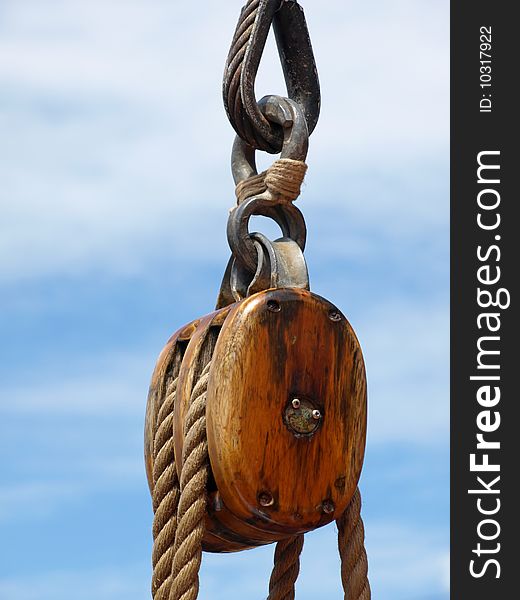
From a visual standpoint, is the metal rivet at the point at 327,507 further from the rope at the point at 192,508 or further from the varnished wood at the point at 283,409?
the rope at the point at 192,508

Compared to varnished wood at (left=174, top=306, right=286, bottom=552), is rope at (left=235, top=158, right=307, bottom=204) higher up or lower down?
higher up

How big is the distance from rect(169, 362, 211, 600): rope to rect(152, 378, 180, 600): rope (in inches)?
2.4

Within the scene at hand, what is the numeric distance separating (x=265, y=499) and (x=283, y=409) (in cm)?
14

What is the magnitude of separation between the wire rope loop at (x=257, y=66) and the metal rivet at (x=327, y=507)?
625mm

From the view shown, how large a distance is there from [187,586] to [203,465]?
186mm

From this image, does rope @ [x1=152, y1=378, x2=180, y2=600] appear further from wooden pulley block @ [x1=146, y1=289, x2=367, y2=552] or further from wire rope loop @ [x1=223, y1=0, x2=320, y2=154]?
wire rope loop @ [x1=223, y1=0, x2=320, y2=154]

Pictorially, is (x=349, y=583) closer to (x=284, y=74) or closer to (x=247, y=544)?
(x=247, y=544)

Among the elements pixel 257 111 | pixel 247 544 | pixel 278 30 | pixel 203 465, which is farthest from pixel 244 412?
pixel 278 30

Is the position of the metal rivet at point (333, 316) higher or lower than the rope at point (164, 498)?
higher

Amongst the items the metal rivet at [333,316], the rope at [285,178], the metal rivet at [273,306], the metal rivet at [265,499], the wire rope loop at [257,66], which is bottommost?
the metal rivet at [265,499]

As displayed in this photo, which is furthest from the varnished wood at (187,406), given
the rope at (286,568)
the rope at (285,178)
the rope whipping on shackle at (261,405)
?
the rope at (285,178)

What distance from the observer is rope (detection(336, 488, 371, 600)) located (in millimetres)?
2283

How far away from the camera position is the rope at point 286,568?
241cm

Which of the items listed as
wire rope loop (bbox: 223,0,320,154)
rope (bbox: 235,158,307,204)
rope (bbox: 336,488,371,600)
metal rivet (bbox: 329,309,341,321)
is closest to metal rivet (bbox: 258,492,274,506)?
rope (bbox: 336,488,371,600)
